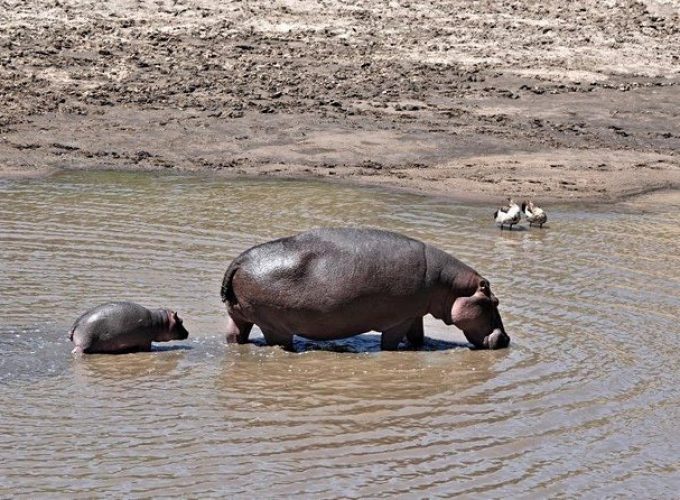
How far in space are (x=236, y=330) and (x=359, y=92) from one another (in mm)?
10648

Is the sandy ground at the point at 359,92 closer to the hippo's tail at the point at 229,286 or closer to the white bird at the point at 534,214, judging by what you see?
the white bird at the point at 534,214

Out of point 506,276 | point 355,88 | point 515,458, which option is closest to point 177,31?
point 355,88

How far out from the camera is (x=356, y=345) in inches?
404

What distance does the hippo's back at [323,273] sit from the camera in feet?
31.5

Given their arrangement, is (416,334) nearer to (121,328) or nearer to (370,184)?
(121,328)

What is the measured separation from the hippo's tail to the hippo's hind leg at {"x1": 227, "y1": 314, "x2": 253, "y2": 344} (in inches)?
7.7

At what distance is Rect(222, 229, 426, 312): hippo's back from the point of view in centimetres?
961

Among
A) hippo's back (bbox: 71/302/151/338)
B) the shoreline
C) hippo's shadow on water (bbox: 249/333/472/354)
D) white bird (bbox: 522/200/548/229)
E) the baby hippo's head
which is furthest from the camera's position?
the shoreline

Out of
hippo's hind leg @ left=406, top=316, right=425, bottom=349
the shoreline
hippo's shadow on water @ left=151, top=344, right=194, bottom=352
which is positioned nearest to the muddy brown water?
hippo's shadow on water @ left=151, top=344, right=194, bottom=352

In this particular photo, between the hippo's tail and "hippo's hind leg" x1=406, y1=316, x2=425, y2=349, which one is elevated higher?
the hippo's tail

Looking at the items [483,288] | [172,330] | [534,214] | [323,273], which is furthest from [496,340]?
[534,214]

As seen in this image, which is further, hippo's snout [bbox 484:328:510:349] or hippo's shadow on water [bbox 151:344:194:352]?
hippo's snout [bbox 484:328:510:349]

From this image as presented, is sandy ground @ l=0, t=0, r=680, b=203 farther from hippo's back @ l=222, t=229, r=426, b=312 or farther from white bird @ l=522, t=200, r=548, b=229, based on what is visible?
hippo's back @ l=222, t=229, r=426, b=312

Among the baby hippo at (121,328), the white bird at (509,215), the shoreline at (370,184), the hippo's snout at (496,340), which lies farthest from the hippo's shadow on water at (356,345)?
the shoreline at (370,184)
